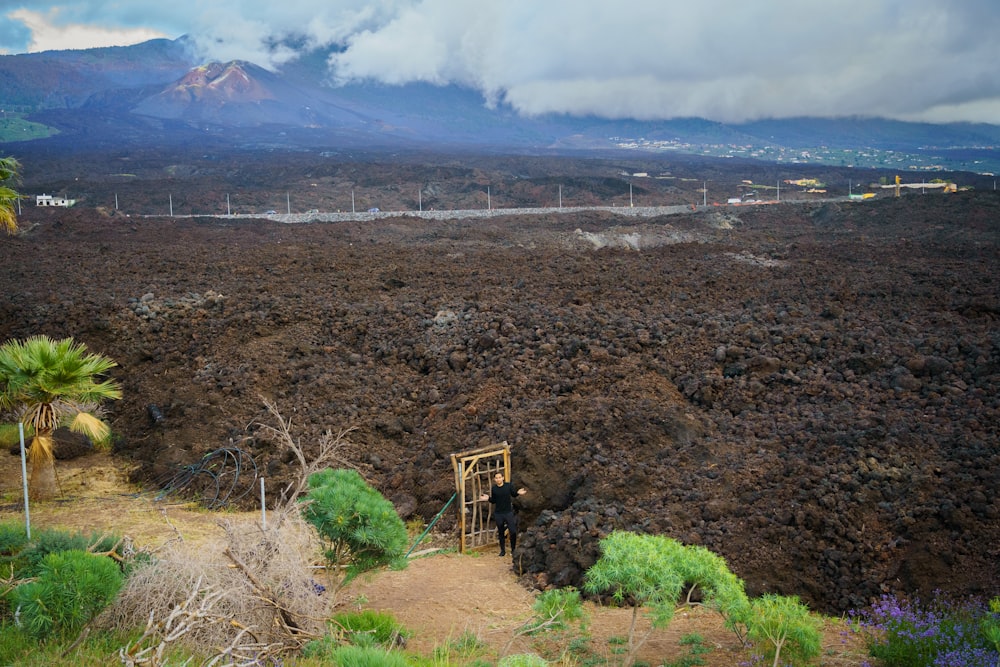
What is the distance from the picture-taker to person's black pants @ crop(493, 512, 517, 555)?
37.8ft

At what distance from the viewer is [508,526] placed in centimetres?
1166

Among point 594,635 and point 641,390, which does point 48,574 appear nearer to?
point 594,635

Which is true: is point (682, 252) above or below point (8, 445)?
above

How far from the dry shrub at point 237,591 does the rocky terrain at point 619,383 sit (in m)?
3.39

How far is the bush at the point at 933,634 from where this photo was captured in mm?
6543

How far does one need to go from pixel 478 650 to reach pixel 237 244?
28660 millimetres

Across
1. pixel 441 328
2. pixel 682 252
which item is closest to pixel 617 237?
pixel 682 252

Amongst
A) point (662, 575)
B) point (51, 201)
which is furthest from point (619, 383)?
point (51, 201)

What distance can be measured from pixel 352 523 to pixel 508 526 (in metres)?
3.40

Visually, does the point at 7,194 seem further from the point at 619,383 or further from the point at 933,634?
the point at 933,634

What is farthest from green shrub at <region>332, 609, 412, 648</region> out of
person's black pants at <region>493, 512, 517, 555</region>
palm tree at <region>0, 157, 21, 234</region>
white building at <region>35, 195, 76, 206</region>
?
white building at <region>35, 195, 76, 206</region>

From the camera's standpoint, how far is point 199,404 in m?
16.4

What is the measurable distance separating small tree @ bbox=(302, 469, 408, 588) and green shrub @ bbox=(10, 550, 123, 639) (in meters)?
1.86

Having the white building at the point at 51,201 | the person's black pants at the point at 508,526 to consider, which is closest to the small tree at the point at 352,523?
the person's black pants at the point at 508,526
